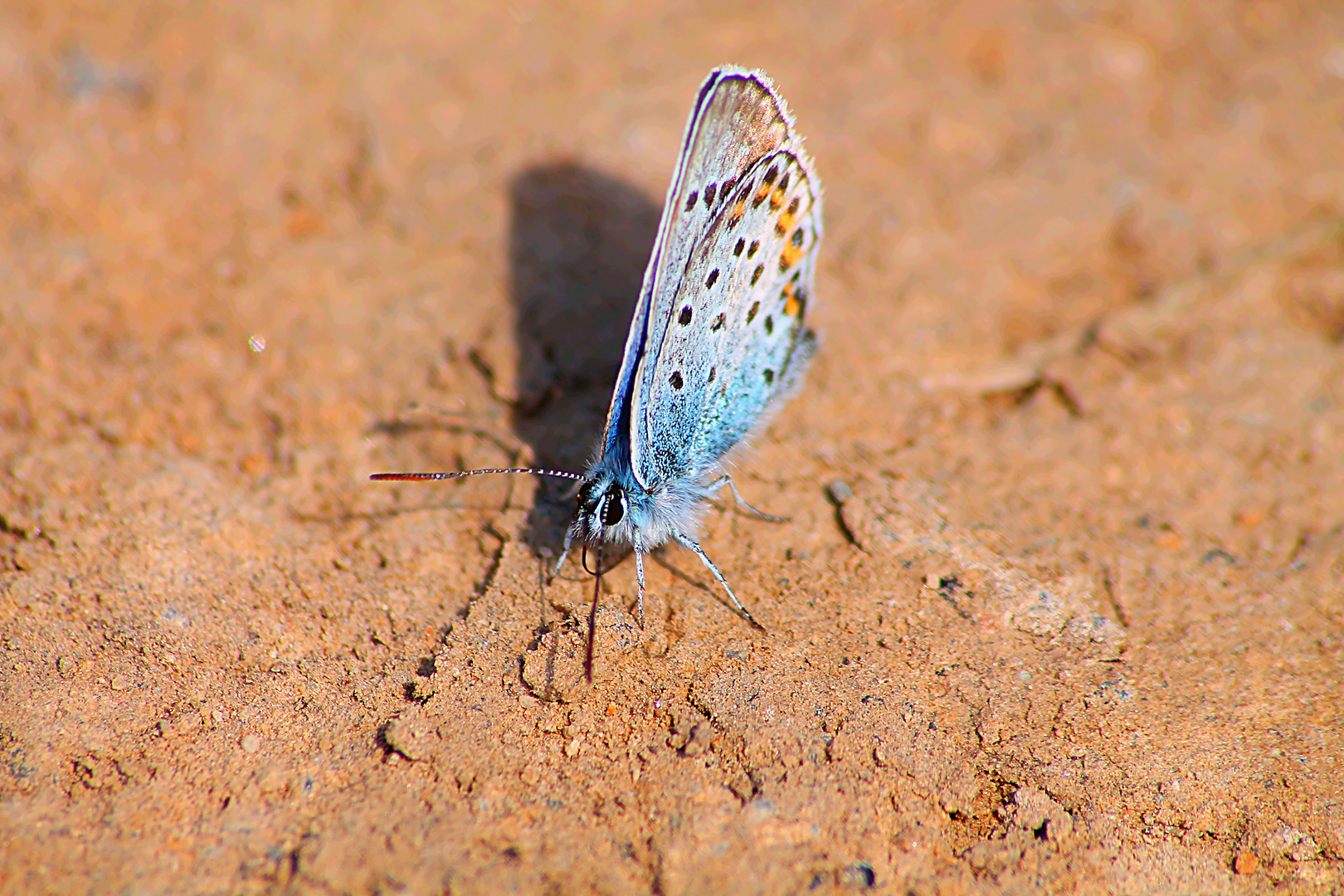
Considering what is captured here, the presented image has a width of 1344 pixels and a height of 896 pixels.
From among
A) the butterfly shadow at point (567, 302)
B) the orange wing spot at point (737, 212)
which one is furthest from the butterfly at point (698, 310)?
the butterfly shadow at point (567, 302)

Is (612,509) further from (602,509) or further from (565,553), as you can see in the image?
(565,553)

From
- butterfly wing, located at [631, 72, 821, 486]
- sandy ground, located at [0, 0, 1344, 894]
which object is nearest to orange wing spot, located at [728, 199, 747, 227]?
butterfly wing, located at [631, 72, 821, 486]

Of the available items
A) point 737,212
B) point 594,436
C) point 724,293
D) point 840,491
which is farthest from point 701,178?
point 840,491

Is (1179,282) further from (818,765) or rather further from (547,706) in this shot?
(547,706)

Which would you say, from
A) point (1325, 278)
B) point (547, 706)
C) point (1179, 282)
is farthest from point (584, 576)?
point (1325, 278)

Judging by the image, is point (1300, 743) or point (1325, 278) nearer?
point (1300, 743)

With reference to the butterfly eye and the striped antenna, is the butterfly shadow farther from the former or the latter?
the butterfly eye
